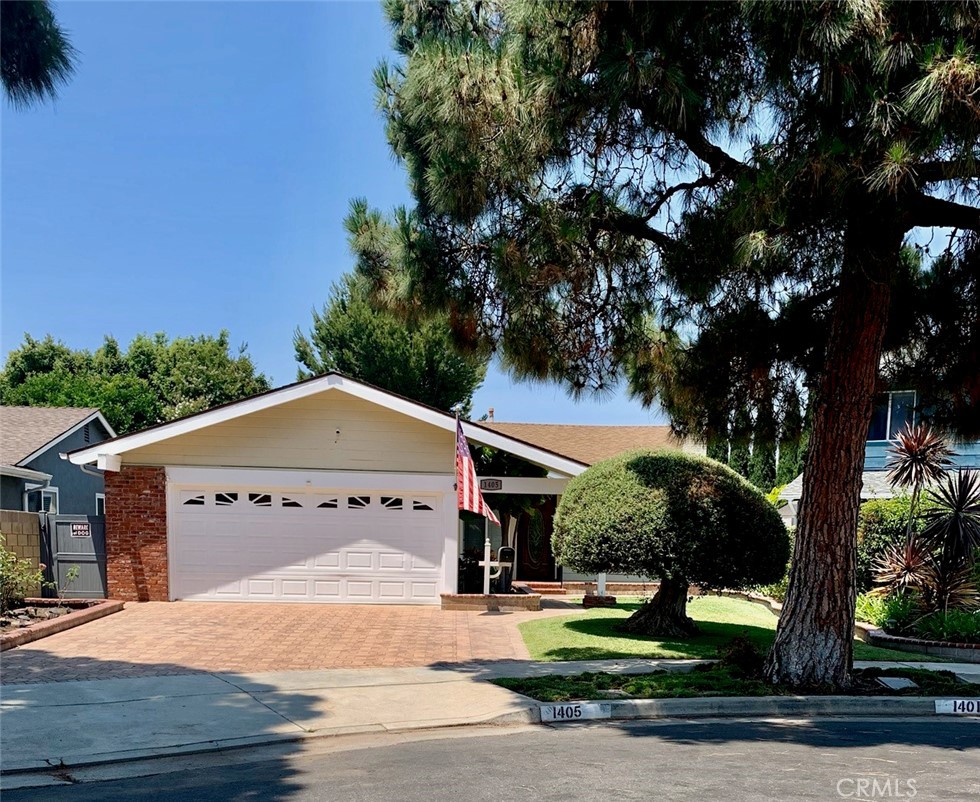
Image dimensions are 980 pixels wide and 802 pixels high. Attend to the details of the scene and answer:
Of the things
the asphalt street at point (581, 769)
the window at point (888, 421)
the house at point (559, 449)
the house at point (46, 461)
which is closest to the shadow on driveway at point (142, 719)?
the asphalt street at point (581, 769)

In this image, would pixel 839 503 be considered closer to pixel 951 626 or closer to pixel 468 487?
pixel 951 626

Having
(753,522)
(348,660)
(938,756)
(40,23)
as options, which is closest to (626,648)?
(753,522)

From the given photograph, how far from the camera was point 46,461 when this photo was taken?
2217 cm

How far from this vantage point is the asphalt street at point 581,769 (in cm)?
556

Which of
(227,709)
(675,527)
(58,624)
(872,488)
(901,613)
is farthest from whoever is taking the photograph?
(872,488)

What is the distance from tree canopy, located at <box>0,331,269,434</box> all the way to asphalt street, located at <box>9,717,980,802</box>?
3177 centimetres

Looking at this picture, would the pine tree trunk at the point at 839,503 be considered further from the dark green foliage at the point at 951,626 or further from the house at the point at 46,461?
the house at the point at 46,461

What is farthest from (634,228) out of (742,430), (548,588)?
(548,588)

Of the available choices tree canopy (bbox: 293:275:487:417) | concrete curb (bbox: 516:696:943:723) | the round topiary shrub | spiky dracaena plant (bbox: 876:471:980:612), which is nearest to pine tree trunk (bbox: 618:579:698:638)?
the round topiary shrub

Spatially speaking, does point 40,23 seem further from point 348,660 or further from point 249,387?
point 249,387

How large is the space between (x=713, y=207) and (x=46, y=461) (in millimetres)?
19773

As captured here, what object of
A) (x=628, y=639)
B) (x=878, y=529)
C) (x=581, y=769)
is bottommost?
(x=628, y=639)

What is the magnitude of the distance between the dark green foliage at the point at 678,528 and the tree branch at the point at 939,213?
4.96m

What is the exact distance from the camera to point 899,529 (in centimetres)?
1645
